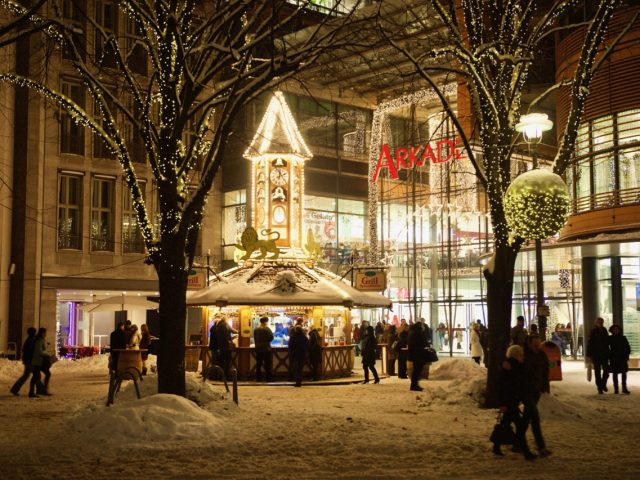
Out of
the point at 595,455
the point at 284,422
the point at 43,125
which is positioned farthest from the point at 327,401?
the point at 43,125

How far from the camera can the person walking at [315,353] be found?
2459 cm

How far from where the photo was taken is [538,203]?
12680 millimetres

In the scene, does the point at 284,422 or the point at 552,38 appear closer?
the point at 284,422

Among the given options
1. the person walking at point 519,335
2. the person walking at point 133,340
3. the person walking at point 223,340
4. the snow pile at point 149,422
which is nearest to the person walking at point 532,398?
the snow pile at point 149,422

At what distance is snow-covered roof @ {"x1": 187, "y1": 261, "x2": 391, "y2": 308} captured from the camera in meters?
24.9

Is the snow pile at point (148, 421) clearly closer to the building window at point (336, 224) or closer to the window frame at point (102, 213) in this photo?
the window frame at point (102, 213)

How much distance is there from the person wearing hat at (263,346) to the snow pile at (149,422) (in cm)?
1038

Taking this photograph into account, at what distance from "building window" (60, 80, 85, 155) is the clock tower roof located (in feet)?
45.4

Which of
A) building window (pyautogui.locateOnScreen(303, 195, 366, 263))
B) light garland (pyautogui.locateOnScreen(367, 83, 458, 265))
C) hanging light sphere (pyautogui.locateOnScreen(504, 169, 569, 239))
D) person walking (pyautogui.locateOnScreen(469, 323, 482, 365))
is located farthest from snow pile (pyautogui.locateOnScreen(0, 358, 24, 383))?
building window (pyautogui.locateOnScreen(303, 195, 366, 263))

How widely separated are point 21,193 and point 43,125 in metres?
3.10

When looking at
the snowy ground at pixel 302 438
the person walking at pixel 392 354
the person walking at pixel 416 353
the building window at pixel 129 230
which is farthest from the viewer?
the building window at pixel 129 230

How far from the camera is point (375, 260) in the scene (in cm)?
4059

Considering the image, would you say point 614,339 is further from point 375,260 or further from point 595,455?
point 375,260

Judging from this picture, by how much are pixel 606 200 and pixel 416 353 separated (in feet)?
29.2
